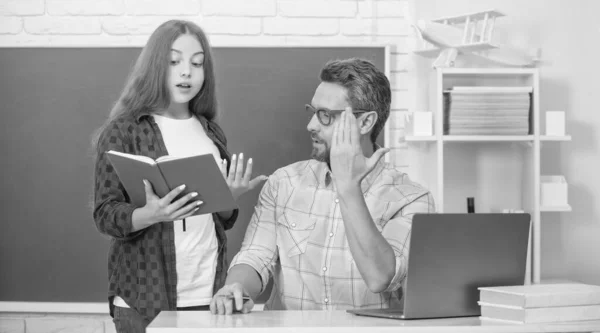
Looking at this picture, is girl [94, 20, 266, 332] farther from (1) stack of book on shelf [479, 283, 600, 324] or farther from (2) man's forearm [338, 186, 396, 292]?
(1) stack of book on shelf [479, 283, 600, 324]

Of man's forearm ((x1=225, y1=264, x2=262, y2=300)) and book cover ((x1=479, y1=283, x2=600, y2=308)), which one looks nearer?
book cover ((x1=479, y1=283, x2=600, y2=308))

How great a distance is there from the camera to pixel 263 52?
108 inches

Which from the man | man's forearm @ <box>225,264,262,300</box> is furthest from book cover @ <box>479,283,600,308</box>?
man's forearm @ <box>225,264,262,300</box>

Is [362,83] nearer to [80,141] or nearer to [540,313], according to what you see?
[540,313]

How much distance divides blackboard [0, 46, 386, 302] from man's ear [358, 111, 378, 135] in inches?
33.6

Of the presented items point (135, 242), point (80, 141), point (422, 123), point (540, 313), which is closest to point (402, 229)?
point (540, 313)

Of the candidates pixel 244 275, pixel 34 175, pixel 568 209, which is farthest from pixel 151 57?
pixel 568 209

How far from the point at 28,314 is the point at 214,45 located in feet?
4.10

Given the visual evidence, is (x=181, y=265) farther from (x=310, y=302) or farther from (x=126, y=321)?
(x=310, y=302)

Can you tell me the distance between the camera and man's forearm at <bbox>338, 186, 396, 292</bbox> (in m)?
1.53

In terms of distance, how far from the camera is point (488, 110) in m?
2.61

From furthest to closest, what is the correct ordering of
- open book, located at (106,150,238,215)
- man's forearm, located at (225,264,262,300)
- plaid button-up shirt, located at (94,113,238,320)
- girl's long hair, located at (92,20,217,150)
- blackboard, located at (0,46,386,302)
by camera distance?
blackboard, located at (0,46,386,302) < girl's long hair, located at (92,20,217,150) < plaid button-up shirt, located at (94,113,238,320) < man's forearm, located at (225,264,262,300) < open book, located at (106,150,238,215)

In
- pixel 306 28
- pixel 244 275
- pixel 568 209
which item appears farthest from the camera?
pixel 306 28

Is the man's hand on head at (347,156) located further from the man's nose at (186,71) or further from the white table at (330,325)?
the man's nose at (186,71)
